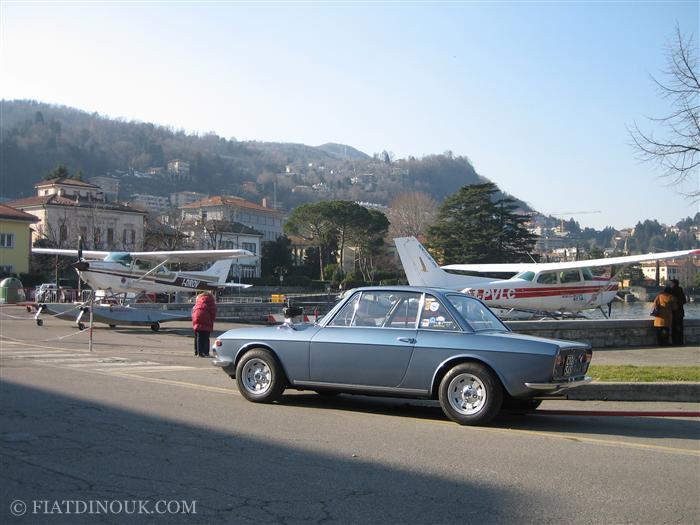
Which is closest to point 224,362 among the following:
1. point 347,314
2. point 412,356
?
point 347,314

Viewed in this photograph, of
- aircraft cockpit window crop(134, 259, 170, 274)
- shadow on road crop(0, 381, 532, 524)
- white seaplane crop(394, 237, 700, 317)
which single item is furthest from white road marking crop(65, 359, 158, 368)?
aircraft cockpit window crop(134, 259, 170, 274)

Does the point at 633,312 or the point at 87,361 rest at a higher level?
the point at 633,312

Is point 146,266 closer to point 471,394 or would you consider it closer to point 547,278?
point 547,278

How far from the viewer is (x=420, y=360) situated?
332 inches

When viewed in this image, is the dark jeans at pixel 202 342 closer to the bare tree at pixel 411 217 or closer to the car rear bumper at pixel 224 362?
the car rear bumper at pixel 224 362

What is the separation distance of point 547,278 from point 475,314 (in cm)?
2000

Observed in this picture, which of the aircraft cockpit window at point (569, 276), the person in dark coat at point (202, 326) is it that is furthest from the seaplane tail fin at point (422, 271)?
the person in dark coat at point (202, 326)

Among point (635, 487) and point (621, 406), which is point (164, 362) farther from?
point (635, 487)

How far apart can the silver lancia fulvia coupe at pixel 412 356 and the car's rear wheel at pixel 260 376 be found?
13 mm

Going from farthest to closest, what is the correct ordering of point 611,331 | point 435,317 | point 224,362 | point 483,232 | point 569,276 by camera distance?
point 483,232, point 569,276, point 611,331, point 224,362, point 435,317

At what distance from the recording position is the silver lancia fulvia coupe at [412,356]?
319 inches

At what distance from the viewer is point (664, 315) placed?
18484 millimetres

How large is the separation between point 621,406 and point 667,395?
110 cm

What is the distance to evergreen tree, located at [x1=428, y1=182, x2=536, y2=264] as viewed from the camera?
5647 centimetres
